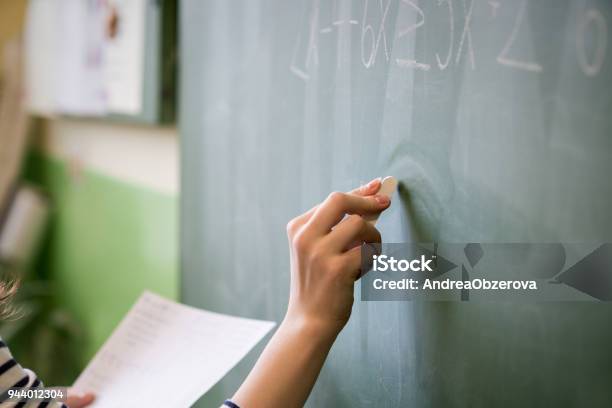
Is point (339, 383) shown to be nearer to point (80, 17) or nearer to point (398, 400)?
point (398, 400)

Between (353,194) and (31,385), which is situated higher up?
(353,194)

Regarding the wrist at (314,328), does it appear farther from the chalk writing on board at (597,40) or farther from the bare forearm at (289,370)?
the chalk writing on board at (597,40)

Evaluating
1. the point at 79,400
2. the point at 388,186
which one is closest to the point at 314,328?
the point at 388,186

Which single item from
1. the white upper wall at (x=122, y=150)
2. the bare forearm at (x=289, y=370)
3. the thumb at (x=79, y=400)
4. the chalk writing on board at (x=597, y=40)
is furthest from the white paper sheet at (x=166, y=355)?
the white upper wall at (x=122, y=150)

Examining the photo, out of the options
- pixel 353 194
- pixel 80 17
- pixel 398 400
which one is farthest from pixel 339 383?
pixel 80 17

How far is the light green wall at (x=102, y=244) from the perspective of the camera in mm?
1795

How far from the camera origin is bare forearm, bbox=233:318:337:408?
75 centimetres

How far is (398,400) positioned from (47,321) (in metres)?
1.90

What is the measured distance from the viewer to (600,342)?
61 centimetres

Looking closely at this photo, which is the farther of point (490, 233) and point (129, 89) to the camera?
point (129, 89)

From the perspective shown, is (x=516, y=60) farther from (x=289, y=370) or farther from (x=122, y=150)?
(x=122, y=150)

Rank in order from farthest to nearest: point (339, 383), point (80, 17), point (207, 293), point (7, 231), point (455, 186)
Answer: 1. point (7, 231)
2. point (80, 17)
3. point (207, 293)
4. point (339, 383)
5. point (455, 186)

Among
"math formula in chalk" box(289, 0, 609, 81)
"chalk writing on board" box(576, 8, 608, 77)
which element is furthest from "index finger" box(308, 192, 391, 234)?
"chalk writing on board" box(576, 8, 608, 77)

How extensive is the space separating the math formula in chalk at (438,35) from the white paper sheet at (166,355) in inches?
13.5
